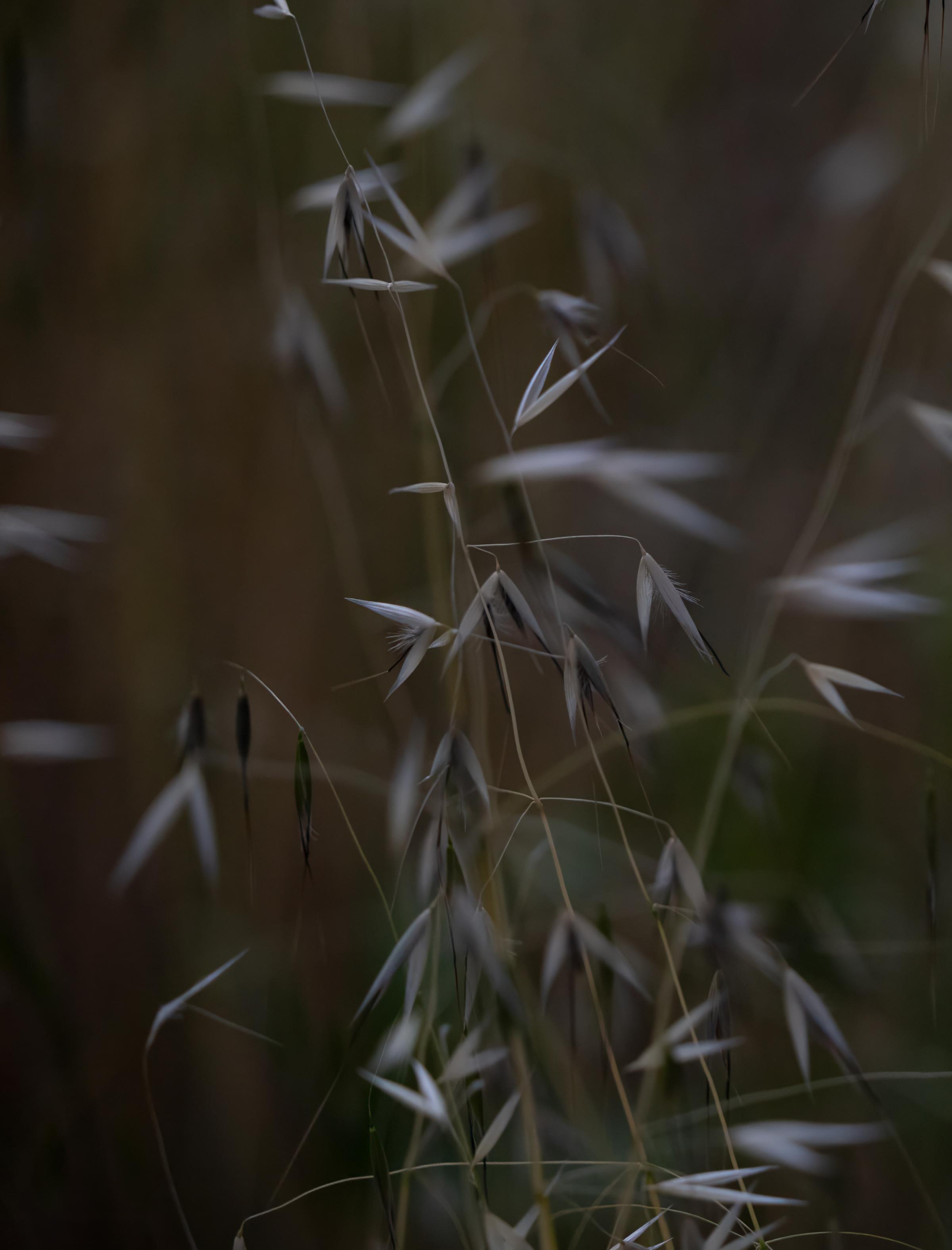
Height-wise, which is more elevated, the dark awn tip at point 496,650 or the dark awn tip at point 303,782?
the dark awn tip at point 496,650

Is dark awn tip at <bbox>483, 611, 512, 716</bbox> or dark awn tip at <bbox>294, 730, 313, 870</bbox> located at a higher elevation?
dark awn tip at <bbox>483, 611, 512, 716</bbox>

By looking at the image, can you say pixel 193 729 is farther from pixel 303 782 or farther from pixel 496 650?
pixel 496 650

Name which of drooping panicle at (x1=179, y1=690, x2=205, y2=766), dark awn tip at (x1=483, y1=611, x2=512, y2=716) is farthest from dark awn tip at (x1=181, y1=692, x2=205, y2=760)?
dark awn tip at (x1=483, y1=611, x2=512, y2=716)

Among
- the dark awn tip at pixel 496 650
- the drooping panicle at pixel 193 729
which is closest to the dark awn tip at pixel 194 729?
the drooping panicle at pixel 193 729

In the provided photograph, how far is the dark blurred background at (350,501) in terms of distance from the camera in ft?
1.87

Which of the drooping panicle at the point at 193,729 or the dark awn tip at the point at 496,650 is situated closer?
the dark awn tip at the point at 496,650

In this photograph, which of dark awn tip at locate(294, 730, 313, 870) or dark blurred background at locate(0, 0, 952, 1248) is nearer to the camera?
dark awn tip at locate(294, 730, 313, 870)

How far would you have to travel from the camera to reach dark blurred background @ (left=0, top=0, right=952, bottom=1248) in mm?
569

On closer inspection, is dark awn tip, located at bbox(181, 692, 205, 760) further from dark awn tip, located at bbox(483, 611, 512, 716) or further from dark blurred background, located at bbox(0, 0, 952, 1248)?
dark awn tip, located at bbox(483, 611, 512, 716)

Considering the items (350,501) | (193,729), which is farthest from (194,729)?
(350,501)

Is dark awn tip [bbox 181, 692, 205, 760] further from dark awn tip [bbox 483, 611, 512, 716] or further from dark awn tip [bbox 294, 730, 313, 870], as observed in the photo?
A: dark awn tip [bbox 483, 611, 512, 716]

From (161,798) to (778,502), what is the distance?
546 mm

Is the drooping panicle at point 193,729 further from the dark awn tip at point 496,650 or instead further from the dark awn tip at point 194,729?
the dark awn tip at point 496,650

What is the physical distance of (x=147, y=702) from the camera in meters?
0.63
